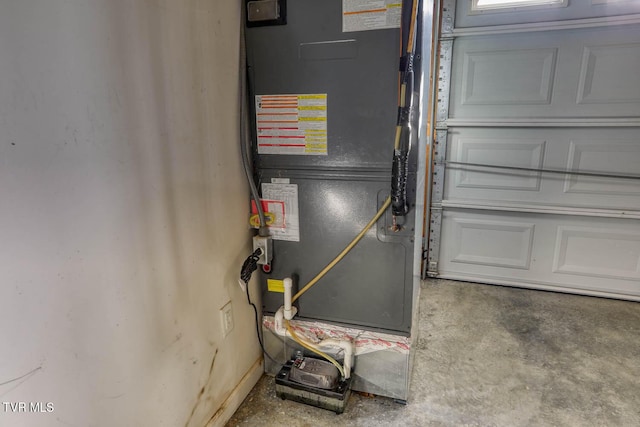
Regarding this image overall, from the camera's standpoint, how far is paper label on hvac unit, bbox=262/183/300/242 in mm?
1555

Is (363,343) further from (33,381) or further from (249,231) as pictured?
(33,381)

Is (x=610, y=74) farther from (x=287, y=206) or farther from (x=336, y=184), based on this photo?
→ (x=287, y=206)

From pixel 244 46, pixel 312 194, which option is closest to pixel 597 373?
pixel 312 194

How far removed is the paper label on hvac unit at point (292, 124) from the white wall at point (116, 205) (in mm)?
125

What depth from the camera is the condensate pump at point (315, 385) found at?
1.54 metres

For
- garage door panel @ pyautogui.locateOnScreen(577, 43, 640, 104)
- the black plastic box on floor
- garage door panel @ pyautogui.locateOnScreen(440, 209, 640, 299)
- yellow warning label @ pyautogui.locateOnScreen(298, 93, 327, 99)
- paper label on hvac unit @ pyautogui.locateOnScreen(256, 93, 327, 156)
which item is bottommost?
the black plastic box on floor

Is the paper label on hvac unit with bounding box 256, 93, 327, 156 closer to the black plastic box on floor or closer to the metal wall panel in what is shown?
the metal wall panel

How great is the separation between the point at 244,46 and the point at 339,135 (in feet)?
1.71

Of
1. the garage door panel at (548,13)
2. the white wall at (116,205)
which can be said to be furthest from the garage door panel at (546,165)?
the white wall at (116,205)

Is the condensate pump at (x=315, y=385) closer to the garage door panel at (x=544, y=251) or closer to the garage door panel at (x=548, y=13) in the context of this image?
the garage door panel at (x=544, y=251)

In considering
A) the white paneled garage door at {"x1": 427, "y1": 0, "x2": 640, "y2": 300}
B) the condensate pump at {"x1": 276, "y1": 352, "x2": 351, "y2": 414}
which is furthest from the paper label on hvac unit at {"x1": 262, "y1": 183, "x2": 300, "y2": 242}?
the white paneled garage door at {"x1": 427, "y1": 0, "x2": 640, "y2": 300}

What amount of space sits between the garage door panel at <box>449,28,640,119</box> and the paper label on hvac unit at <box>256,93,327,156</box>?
5.18 feet

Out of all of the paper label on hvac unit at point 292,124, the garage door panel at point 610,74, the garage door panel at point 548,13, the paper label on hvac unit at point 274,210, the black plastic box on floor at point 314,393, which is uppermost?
the garage door panel at point 548,13

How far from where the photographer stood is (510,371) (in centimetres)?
184
